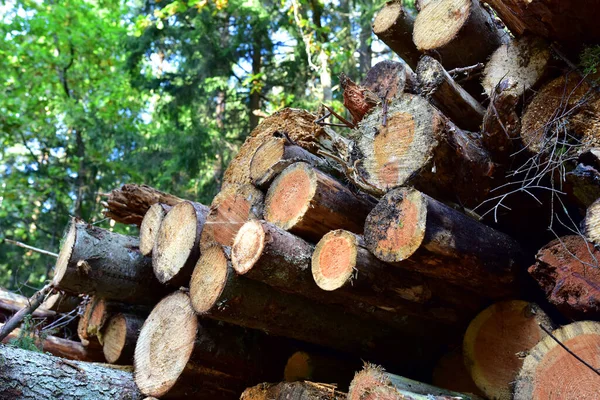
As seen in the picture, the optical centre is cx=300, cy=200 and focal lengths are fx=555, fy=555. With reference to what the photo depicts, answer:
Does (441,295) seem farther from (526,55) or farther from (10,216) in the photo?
(10,216)

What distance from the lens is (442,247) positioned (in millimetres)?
2252

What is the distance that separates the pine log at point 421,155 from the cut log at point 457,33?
2.11ft

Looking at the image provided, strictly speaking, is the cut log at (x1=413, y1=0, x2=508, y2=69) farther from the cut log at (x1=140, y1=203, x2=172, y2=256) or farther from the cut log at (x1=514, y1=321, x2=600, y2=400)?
the cut log at (x1=140, y1=203, x2=172, y2=256)

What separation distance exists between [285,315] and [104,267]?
1363 mm

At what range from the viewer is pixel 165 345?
2984mm

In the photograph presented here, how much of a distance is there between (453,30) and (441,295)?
1443 millimetres

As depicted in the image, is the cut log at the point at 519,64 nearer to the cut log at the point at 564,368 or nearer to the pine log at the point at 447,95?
the pine log at the point at 447,95

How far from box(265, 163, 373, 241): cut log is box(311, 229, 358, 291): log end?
0.76 feet

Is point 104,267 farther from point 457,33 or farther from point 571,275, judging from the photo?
point 571,275

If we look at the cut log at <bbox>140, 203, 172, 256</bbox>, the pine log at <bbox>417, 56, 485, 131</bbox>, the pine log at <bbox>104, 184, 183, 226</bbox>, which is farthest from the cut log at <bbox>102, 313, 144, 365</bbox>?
the pine log at <bbox>417, 56, 485, 131</bbox>

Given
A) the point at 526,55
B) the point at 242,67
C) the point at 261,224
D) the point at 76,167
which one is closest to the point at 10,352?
the point at 261,224

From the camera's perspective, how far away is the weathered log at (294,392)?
2476 millimetres

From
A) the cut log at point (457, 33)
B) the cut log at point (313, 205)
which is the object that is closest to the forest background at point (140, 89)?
the cut log at point (457, 33)

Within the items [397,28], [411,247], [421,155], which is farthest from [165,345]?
[397,28]
